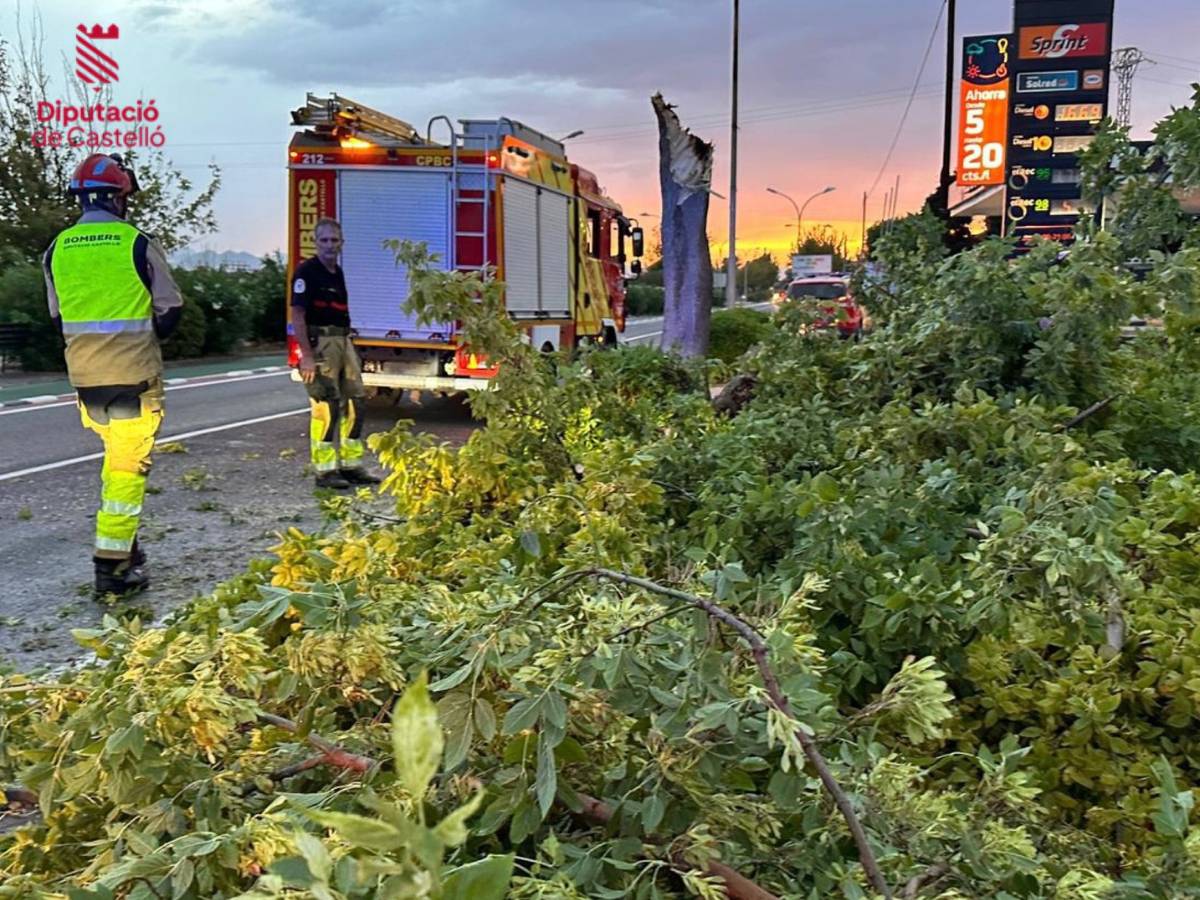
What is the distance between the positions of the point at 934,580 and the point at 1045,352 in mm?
2028

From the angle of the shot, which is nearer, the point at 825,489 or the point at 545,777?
the point at 545,777

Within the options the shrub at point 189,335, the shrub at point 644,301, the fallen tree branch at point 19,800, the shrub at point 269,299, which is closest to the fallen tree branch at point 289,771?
the fallen tree branch at point 19,800

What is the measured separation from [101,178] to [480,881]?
5097mm

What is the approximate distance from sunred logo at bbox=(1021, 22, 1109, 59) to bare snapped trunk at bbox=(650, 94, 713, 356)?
38.9 metres

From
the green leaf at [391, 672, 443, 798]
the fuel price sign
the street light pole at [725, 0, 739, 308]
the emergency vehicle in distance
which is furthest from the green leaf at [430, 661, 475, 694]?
the fuel price sign

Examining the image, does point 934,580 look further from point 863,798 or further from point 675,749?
point 675,749

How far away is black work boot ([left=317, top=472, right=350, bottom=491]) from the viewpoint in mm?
7660

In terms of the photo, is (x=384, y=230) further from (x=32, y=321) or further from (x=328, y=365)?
(x=32, y=321)

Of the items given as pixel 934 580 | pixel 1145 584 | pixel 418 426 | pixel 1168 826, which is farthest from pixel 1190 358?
pixel 418 426

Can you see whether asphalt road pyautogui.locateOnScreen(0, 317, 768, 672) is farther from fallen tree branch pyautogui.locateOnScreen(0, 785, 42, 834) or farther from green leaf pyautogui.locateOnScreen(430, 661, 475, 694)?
green leaf pyautogui.locateOnScreen(430, 661, 475, 694)

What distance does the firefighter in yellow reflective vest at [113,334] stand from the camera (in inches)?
197

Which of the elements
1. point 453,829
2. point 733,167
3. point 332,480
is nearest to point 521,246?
point 332,480

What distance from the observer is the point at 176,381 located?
15477mm

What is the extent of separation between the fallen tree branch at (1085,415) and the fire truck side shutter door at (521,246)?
23.7 feet
